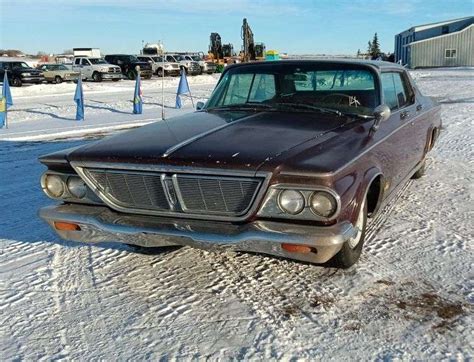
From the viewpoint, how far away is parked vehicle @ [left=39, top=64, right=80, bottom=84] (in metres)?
31.5

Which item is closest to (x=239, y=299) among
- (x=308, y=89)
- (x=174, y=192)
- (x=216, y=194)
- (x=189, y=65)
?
(x=216, y=194)

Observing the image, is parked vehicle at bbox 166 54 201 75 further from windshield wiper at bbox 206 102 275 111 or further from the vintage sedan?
the vintage sedan

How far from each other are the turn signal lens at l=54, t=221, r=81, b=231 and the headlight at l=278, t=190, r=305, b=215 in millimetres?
1463

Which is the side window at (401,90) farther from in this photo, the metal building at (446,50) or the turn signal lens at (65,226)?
the metal building at (446,50)

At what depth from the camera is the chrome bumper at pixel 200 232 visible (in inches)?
116

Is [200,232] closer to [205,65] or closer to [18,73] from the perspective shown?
[18,73]

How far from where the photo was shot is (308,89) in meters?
4.49

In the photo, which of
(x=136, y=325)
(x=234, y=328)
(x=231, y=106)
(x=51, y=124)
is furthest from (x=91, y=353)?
(x=51, y=124)

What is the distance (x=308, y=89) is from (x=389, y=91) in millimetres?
803

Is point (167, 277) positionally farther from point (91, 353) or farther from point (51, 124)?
point (51, 124)

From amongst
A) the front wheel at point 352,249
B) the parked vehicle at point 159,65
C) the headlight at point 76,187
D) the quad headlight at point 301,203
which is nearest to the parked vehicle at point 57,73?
the parked vehicle at point 159,65

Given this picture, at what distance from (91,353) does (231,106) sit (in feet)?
8.80

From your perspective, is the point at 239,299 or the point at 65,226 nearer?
the point at 239,299

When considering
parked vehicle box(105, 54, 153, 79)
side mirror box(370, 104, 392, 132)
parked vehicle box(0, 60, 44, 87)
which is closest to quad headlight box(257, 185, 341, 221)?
side mirror box(370, 104, 392, 132)
